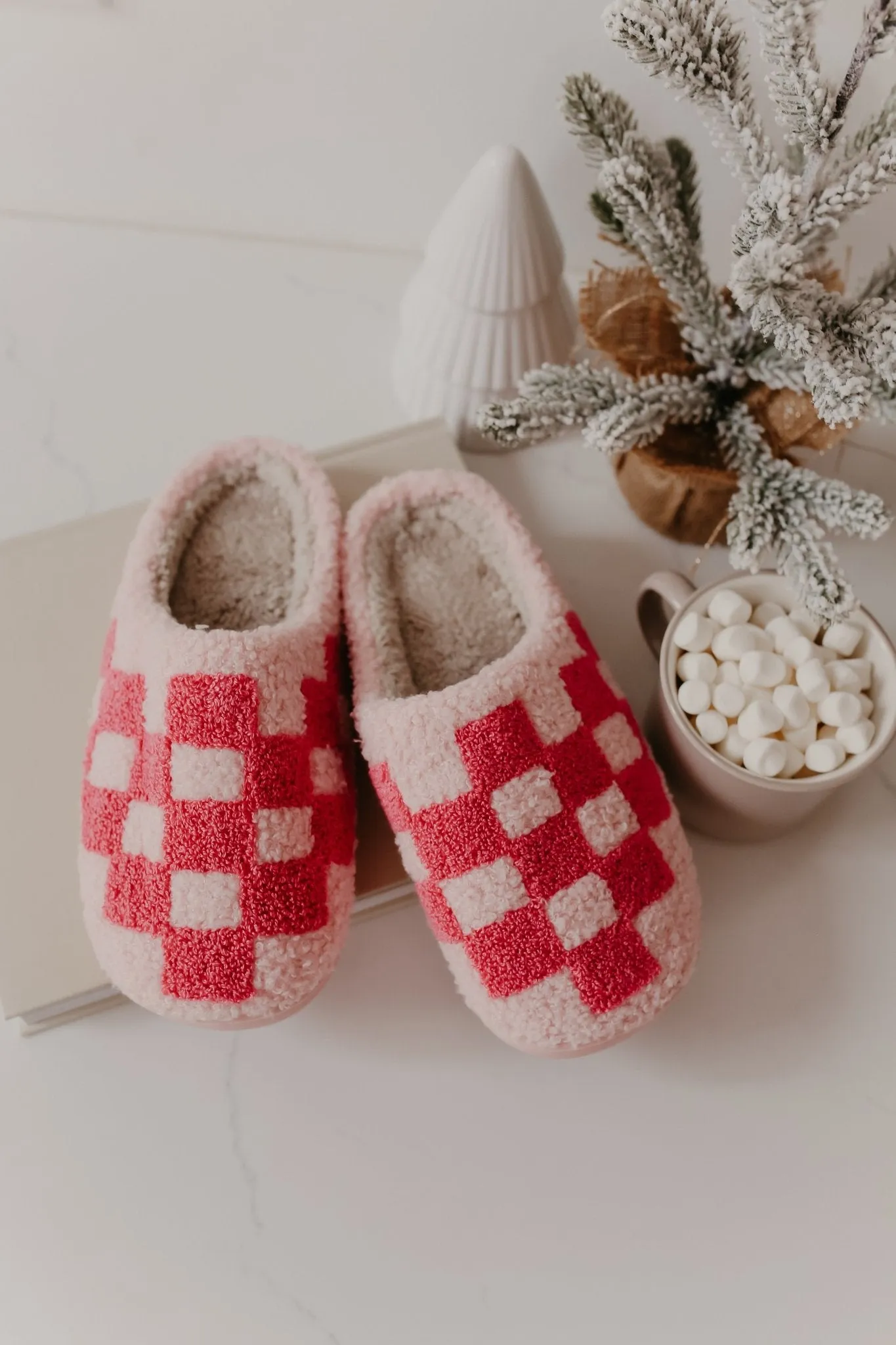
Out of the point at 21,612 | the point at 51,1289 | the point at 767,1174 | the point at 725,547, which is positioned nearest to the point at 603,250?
the point at 725,547

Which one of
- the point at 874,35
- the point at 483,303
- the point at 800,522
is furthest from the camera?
the point at 483,303

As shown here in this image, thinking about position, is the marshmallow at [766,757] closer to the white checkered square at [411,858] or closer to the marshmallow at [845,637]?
the marshmallow at [845,637]

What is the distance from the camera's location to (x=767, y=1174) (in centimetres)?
55

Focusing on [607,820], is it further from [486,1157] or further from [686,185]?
[686,185]

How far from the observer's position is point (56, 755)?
0.56 metres

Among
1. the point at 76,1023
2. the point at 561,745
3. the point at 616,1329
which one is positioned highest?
the point at 561,745

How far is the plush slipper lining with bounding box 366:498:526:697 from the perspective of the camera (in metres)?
0.56

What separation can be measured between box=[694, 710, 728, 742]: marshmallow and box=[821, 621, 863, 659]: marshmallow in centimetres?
8

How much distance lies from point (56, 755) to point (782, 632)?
399mm

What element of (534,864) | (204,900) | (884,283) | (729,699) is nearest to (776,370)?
(884,283)

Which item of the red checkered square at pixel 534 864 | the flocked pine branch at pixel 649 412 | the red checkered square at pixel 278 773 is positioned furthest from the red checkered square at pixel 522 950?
the flocked pine branch at pixel 649 412

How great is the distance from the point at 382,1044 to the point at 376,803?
13 centimetres

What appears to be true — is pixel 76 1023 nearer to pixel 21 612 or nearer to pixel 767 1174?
pixel 21 612

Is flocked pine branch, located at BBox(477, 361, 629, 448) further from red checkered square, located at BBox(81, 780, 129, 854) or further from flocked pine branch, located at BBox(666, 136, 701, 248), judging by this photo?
red checkered square, located at BBox(81, 780, 129, 854)
